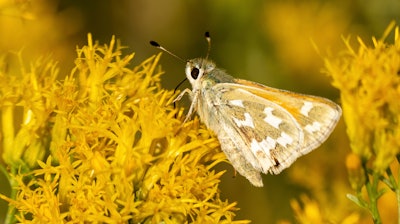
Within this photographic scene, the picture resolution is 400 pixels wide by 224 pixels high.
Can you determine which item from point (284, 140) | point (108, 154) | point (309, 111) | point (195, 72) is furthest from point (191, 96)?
point (108, 154)

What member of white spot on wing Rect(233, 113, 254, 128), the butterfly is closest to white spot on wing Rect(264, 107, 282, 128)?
the butterfly

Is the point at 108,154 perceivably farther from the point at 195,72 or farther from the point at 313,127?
the point at 313,127

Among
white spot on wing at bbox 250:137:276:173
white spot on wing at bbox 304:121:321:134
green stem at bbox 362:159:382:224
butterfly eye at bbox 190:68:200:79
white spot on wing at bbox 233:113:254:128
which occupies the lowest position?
green stem at bbox 362:159:382:224

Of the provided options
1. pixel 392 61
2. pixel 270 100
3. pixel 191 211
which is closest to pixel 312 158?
pixel 270 100

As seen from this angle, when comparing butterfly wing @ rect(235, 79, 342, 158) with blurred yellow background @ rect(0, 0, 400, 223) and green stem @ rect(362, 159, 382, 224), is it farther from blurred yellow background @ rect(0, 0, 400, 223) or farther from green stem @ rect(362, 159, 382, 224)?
blurred yellow background @ rect(0, 0, 400, 223)

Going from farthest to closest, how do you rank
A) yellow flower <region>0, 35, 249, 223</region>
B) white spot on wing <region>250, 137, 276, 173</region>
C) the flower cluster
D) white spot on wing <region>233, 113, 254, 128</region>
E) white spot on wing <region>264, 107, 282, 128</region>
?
white spot on wing <region>233, 113, 254, 128</region> < white spot on wing <region>264, 107, 282, 128</region> < white spot on wing <region>250, 137, 276, 173</region> < the flower cluster < yellow flower <region>0, 35, 249, 223</region>

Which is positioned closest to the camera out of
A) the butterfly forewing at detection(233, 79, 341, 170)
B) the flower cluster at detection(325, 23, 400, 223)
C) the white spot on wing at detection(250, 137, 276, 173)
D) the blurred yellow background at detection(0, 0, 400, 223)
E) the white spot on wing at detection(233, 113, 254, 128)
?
the flower cluster at detection(325, 23, 400, 223)

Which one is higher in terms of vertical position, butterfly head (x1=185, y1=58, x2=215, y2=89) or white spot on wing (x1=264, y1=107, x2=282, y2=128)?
butterfly head (x1=185, y1=58, x2=215, y2=89)

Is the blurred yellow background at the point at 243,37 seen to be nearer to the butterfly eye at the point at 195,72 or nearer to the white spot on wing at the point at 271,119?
the white spot on wing at the point at 271,119
